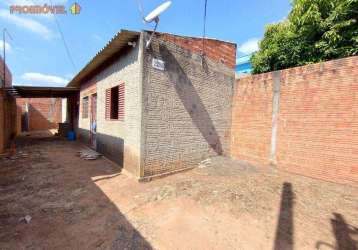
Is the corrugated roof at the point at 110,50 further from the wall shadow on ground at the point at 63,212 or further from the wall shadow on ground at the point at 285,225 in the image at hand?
the wall shadow on ground at the point at 285,225

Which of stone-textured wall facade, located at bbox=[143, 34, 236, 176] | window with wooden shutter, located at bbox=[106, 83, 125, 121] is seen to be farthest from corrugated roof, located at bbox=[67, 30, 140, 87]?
window with wooden shutter, located at bbox=[106, 83, 125, 121]

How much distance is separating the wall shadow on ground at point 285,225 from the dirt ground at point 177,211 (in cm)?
2

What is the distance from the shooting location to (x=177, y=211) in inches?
154

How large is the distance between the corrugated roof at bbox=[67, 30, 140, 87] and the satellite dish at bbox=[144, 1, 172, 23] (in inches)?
20.5

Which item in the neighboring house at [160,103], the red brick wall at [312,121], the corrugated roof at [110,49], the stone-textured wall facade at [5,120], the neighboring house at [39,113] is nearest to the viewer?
the red brick wall at [312,121]

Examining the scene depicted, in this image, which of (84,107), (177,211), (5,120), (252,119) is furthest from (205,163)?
(5,120)

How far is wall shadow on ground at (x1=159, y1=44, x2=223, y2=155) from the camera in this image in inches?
231

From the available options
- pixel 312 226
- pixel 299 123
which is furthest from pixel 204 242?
pixel 299 123


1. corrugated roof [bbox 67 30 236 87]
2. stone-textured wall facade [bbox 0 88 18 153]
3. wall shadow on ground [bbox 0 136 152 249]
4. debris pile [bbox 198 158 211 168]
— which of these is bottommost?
wall shadow on ground [bbox 0 136 152 249]

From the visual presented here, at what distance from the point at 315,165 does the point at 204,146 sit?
3.30 m

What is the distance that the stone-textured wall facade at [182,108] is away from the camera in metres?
5.49

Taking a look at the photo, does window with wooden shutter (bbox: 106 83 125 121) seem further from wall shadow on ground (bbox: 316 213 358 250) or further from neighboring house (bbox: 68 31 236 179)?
wall shadow on ground (bbox: 316 213 358 250)

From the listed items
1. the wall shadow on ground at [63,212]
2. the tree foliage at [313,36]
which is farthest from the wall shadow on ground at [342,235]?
the tree foliage at [313,36]

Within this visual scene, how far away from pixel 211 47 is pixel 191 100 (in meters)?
3.79
